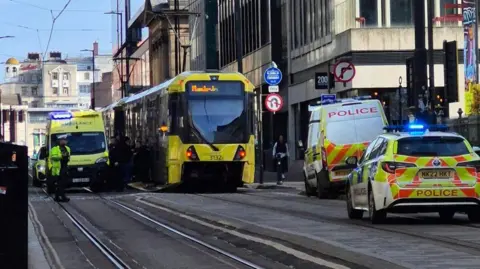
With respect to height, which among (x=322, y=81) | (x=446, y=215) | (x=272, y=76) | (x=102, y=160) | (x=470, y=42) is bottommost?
(x=446, y=215)

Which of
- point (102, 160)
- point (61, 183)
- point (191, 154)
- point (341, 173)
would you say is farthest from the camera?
point (102, 160)

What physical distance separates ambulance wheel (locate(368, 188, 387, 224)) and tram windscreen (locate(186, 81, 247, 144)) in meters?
15.5

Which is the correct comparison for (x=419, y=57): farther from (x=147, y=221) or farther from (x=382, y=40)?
(x=382, y=40)

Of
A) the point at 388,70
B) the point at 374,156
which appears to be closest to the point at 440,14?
the point at 388,70

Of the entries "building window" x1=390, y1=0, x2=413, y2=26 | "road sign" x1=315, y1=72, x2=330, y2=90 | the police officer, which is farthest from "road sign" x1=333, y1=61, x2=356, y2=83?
"building window" x1=390, y1=0, x2=413, y2=26

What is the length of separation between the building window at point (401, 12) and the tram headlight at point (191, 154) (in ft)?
45.8

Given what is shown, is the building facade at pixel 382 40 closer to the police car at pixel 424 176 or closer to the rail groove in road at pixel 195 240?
the rail groove in road at pixel 195 240

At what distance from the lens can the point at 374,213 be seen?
1877cm

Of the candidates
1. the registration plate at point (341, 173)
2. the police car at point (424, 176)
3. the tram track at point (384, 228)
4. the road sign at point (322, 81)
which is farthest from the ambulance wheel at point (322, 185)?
the police car at point (424, 176)

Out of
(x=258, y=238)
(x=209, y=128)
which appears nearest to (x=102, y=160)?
(x=209, y=128)

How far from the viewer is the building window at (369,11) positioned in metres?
45.1

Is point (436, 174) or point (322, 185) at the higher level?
point (436, 174)

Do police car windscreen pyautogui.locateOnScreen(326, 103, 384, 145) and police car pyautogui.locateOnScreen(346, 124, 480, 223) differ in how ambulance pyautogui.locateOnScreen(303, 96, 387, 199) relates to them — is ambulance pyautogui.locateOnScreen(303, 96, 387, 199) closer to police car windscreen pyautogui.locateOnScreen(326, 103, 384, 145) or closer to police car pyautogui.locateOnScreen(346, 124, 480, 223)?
police car windscreen pyautogui.locateOnScreen(326, 103, 384, 145)

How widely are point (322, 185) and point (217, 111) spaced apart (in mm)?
6406
